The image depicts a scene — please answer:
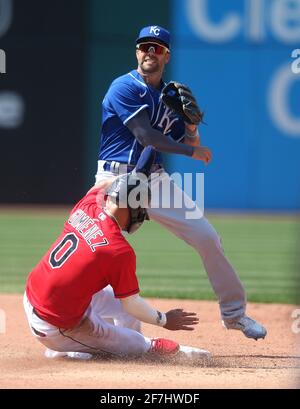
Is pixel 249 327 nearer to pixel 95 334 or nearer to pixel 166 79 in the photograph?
pixel 95 334

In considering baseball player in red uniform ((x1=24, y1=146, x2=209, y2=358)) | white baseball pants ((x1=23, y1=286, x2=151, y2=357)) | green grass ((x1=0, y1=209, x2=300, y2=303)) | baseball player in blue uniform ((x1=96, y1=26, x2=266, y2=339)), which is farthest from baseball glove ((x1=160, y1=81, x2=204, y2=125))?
green grass ((x1=0, y1=209, x2=300, y2=303))

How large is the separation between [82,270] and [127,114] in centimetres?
132

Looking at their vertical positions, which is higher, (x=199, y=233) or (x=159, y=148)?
(x=159, y=148)

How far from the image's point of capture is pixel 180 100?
601cm

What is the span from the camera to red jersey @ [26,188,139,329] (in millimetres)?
5035

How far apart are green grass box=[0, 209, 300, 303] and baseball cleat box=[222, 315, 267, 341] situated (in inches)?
92.1

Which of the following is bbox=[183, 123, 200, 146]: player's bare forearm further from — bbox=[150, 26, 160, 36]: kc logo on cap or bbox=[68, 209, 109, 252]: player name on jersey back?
bbox=[68, 209, 109, 252]: player name on jersey back

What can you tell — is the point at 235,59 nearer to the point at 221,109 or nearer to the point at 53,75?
the point at 221,109

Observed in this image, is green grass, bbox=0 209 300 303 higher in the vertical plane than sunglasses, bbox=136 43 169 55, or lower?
lower

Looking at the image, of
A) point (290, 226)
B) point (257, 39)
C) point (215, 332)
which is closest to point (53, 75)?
point (257, 39)

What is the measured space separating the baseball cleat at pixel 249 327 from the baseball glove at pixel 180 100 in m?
1.39

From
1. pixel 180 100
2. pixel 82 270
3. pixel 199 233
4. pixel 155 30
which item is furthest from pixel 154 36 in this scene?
pixel 82 270

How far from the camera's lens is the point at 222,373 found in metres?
5.07

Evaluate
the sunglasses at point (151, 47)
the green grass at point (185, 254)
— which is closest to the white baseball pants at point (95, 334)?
the sunglasses at point (151, 47)
